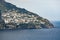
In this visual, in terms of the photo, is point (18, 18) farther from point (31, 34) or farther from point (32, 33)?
point (32, 33)

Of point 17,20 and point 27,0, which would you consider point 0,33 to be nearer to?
point 17,20

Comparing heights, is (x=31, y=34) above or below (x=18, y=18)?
below

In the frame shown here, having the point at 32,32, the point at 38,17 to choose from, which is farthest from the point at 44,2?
the point at 32,32

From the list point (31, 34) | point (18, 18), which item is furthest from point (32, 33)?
point (18, 18)

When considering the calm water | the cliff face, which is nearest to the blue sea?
the calm water

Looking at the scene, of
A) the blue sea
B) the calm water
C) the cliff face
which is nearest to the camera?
the cliff face

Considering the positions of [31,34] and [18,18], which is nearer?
[18,18]

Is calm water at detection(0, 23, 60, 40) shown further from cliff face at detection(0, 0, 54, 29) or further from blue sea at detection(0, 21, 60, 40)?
cliff face at detection(0, 0, 54, 29)

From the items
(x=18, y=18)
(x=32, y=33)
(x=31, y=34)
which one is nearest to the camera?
(x=18, y=18)
